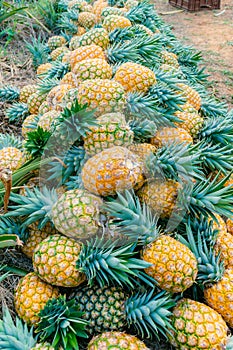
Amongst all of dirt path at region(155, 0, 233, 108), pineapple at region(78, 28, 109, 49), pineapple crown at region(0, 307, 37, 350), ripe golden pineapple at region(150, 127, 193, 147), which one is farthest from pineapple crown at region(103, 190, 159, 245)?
dirt path at region(155, 0, 233, 108)

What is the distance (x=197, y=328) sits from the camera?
6.19 ft

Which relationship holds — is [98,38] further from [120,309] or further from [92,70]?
[120,309]

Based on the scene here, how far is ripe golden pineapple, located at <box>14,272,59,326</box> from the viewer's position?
1.94m

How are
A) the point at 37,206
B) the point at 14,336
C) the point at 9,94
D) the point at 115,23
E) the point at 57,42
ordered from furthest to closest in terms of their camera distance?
the point at 57,42 → the point at 9,94 → the point at 115,23 → the point at 37,206 → the point at 14,336

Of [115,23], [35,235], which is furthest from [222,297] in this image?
[115,23]

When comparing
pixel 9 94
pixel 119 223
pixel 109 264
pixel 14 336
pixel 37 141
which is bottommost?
pixel 14 336

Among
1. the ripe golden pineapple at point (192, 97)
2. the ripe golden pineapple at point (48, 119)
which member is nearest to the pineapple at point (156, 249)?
the ripe golden pineapple at point (48, 119)

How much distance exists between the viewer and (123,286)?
2053mm

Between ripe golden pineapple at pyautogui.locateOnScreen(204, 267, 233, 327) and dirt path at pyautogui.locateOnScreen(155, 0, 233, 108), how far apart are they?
2735 mm

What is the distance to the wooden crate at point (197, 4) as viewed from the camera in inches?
291

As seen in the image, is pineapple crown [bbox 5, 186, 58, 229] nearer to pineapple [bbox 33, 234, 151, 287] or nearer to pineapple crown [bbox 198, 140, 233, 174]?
pineapple [bbox 33, 234, 151, 287]

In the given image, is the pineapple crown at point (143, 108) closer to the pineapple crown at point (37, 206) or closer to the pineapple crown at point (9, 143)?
the pineapple crown at point (37, 206)

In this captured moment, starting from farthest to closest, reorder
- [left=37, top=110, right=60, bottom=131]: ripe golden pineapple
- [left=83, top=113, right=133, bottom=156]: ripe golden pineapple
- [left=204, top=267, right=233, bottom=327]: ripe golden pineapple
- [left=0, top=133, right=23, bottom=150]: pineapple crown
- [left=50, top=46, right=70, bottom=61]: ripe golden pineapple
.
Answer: [left=50, top=46, right=70, bottom=61]: ripe golden pineapple, [left=0, top=133, right=23, bottom=150]: pineapple crown, [left=37, top=110, right=60, bottom=131]: ripe golden pineapple, [left=83, top=113, right=133, bottom=156]: ripe golden pineapple, [left=204, top=267, right=233, bottom=327]: ripe golden pineapple

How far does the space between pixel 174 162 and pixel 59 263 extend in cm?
77
